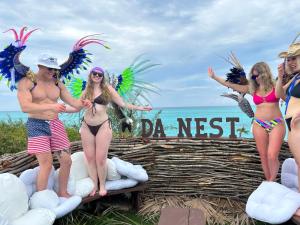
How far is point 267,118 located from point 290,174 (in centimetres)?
75

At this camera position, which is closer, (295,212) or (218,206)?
(295,212)

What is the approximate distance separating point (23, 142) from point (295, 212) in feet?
18.1

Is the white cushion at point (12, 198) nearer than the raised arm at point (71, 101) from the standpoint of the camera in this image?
Yes

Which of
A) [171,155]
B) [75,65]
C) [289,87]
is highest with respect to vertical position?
[75,65]

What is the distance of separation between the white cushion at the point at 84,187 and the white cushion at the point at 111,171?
0.97 feet

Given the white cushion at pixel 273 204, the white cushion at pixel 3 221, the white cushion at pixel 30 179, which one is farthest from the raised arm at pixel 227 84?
the white cushion at pixel 3 221

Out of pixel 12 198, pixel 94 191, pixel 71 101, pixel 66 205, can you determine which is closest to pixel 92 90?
pixel 71 101

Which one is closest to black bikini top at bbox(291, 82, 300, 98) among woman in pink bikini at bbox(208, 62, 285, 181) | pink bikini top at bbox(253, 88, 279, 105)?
woman in pink bikini at bbox(208, 62, 285, 181)

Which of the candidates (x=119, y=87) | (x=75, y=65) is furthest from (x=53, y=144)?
(x=119, y=87)

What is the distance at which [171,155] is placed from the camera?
568 cm

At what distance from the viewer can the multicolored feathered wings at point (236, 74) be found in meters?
4.84

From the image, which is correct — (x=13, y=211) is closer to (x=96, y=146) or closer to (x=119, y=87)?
(x=96, y=146)

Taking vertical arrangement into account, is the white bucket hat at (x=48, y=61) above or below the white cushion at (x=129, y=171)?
above

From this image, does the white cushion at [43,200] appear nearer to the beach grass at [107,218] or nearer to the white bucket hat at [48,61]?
the beach grass at [107,218]
